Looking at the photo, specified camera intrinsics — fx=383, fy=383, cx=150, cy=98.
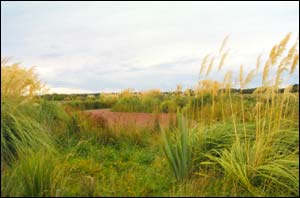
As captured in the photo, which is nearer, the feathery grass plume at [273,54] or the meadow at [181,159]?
the meadow at [181,159]

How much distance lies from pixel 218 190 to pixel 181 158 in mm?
705

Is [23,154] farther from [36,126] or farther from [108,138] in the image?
[108,138]

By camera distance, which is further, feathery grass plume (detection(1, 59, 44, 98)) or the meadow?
feathery grass plume (detection(1, 59, 44, 98))

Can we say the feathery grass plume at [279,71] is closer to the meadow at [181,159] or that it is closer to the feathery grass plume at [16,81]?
the meadow at [181,159]

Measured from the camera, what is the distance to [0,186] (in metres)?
3.69

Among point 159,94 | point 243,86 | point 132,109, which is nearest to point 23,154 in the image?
point 243,86

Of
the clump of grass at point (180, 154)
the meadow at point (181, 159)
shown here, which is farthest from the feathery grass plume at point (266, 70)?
the clump of grass at point (180, 154)

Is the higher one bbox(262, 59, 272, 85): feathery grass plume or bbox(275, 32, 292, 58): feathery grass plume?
bbox(275, 32, 292, 58): feathery grass plume

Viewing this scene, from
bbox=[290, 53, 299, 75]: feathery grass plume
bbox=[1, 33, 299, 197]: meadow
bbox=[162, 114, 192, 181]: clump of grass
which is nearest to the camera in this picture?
bbox=[1, 33, 299, 197]: meadow

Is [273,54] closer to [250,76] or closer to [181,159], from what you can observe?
[250,76]

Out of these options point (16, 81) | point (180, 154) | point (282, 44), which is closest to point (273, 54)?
point (282, 44)

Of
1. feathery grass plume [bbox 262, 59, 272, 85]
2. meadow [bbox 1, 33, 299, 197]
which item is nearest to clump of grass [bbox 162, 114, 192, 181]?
meadow [bbox 1, 33, 299, 197]

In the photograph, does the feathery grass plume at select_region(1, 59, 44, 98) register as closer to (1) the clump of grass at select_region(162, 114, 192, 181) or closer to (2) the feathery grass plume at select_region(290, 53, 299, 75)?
(1) the clump of grass at select_region(162, 114, 192, 181)

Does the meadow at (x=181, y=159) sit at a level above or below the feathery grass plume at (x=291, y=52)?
below
